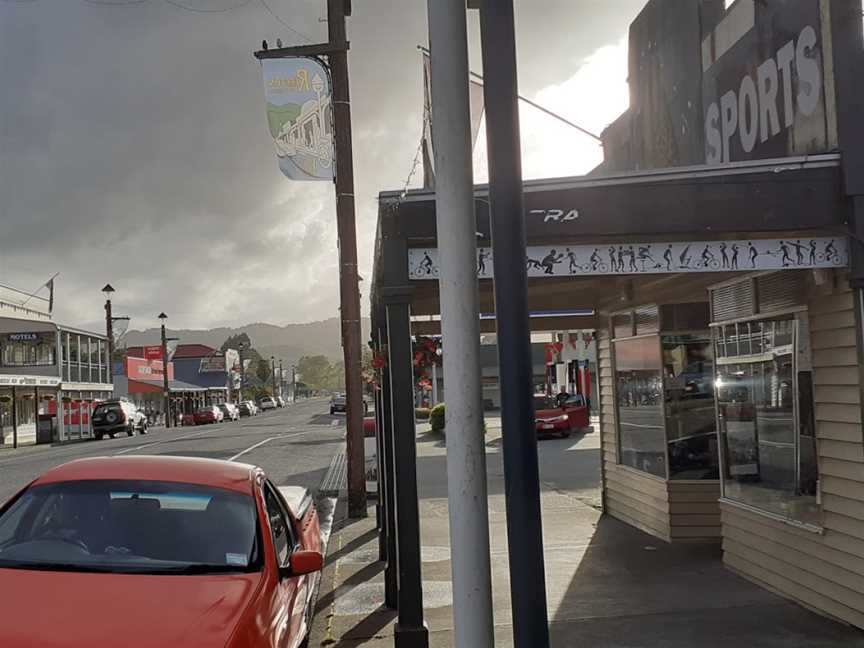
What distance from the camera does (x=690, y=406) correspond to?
991 cm

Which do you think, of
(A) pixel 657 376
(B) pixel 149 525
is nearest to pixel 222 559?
(B) pixel 149 525

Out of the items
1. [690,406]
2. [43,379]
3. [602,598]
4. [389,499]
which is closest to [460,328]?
[602,598]

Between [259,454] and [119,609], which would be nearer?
[119,609]

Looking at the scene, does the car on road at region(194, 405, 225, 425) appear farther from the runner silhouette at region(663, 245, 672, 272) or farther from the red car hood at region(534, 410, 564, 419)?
the runner silhouette at region(663, 245, 672, 272)

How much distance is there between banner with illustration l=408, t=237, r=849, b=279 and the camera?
20.1 feet

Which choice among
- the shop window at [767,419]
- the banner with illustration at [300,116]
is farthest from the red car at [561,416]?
the shop window at [767,419]

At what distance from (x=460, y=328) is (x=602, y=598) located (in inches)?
204

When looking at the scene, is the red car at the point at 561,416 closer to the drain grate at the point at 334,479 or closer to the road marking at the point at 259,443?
the drain grate at the point at 334,479

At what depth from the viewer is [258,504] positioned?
5285mm

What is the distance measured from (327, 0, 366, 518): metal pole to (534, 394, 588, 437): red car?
1461 cm

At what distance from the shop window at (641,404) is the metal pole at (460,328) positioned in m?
7.05

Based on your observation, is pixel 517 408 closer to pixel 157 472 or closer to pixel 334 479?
pixel 157 472

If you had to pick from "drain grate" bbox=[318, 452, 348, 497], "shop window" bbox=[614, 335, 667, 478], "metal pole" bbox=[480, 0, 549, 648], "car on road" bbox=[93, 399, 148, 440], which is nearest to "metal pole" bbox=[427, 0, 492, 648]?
"metal pole" bbox=[480, 0, 549, 648]

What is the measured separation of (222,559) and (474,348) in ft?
7.23
